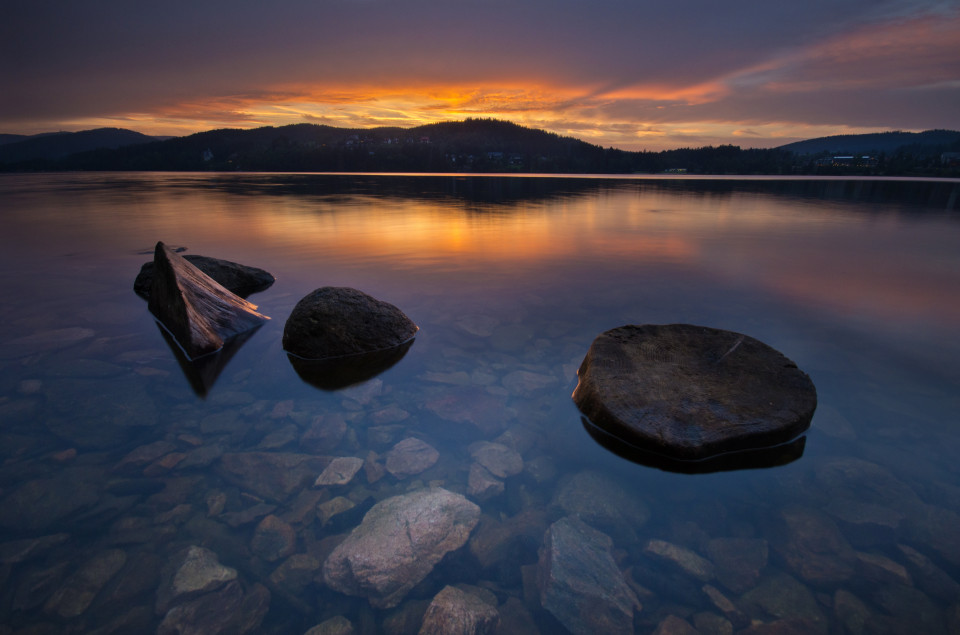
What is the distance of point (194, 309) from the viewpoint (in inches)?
262

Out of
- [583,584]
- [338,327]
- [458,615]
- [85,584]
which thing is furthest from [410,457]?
[338,327]

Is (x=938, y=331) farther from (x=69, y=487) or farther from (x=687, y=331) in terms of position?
(x=69, y=487)

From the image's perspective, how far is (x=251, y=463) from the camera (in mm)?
4012

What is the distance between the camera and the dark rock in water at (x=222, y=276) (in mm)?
9719

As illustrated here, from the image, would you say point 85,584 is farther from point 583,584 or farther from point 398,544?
point 583,584

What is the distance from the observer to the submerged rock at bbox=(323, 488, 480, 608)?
292 cm

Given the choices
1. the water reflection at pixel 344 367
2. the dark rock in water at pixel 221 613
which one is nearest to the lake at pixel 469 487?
the dark rock in water at pixel 221 613

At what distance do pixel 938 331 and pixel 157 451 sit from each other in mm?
12167

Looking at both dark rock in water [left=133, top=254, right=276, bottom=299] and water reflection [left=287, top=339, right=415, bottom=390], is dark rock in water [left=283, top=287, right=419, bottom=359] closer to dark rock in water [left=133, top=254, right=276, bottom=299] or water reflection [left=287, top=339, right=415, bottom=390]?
water reflection [left=287, top=339, right=415, bottom=390]

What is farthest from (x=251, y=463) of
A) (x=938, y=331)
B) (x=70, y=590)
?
(x=938, y=331)

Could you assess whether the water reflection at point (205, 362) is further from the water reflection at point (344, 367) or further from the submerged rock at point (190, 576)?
the submerged rock at point (190, 576)

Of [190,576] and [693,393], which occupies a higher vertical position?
[693,393]

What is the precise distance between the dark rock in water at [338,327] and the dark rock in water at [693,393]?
3222 millimetres

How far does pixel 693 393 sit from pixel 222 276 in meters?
10.1
